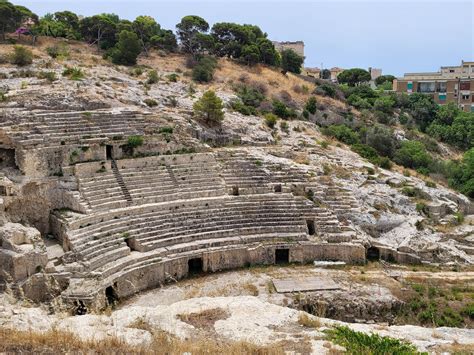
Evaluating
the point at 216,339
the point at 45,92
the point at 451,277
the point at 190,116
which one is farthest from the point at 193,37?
the point at 216,339

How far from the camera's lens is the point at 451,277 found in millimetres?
16391

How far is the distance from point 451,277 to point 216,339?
11253mm

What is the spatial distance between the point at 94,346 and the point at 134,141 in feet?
46.6

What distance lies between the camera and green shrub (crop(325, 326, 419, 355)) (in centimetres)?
727

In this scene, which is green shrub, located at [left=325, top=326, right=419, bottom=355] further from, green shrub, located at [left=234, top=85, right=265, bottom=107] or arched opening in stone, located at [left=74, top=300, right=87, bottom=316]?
green shrub, located at [left=234, top=85, right=265, bottom=107]

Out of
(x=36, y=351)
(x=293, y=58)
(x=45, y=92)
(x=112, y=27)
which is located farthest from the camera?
(x=293, y=58)

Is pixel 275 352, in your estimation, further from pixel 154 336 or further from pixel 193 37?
pixel 193 37

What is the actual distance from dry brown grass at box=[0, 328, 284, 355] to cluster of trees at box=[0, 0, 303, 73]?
30238 millimetres

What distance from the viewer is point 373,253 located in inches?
733

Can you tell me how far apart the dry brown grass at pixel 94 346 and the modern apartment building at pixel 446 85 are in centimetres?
4720

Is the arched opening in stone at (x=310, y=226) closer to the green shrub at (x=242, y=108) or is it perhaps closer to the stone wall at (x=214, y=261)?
the stone wall at (x=214, y=261)

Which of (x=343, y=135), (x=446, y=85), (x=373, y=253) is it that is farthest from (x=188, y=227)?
(x=446, y=85)

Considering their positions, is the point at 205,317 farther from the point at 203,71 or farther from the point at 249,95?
the point at 203,71

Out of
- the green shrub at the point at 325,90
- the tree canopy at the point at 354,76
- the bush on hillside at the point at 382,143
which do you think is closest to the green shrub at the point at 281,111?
the bush on hillside at the point at 382,143
